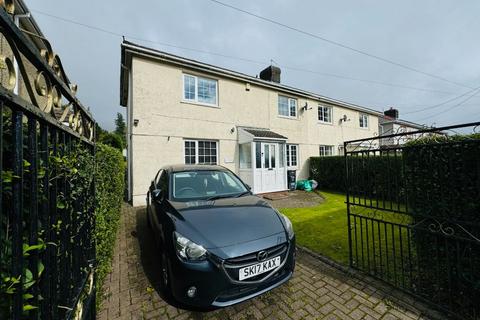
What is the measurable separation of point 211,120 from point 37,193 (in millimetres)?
9452

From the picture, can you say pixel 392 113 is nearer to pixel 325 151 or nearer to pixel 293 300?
pixel 325 151

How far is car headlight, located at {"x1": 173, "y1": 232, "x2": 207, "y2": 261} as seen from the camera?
251cm

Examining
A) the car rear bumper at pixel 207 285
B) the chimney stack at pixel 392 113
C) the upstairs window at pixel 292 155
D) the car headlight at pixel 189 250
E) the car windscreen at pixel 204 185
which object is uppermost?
the chimney stack at pixel 392 113

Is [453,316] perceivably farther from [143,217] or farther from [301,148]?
[301,148]

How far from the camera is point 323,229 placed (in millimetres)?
5520

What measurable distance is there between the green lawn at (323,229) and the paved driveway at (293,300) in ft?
2.14

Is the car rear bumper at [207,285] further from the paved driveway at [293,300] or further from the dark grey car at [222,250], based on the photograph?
the paved driveway at [293,300]

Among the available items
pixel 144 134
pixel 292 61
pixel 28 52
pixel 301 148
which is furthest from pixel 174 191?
pixel 292 61

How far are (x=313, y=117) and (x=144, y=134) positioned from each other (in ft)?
35.5

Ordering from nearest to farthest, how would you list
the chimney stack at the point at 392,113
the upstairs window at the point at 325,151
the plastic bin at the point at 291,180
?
the plastic bin at the point at 291,180, the upstairs window at the point at 325,151, the chimney stack at the point at 392,113

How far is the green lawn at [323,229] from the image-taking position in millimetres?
4375

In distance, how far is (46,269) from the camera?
1.12 meters

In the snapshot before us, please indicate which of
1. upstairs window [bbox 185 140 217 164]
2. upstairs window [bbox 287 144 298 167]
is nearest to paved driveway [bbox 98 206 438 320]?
upstairs window [bbox 185 140 217 164]

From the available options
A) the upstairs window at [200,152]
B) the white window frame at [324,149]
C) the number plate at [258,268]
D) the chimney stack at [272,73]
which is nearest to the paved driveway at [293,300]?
the number plate at [258,268]
